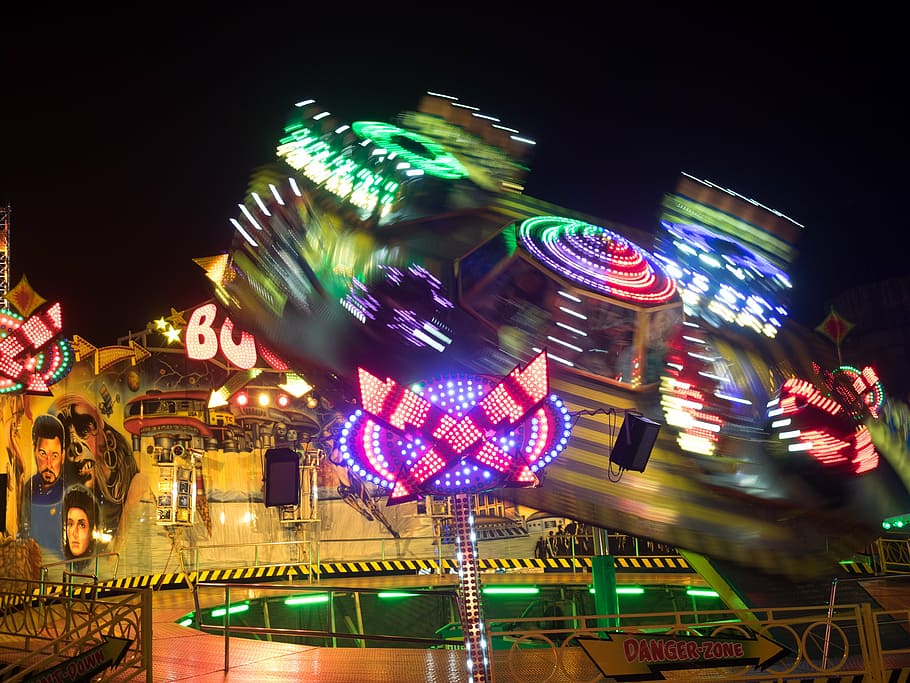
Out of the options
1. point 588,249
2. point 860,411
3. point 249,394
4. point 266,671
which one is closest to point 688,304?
point 588,249

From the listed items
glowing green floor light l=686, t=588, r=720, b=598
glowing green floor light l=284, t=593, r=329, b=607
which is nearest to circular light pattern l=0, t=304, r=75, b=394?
glowing green floor light l=284, t=593, r=329, b=607

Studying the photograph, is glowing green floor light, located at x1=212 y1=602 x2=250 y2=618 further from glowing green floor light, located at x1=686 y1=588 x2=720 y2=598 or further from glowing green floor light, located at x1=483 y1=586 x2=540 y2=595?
glowing green floor light, located at x1=686 y1=588 x2=720 y2=598

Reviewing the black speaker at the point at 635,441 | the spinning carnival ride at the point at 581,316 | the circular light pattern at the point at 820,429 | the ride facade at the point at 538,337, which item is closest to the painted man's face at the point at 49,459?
the ride facade at the point at 538,337

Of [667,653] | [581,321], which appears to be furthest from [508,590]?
[667,653]

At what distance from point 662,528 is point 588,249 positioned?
506 centimetres

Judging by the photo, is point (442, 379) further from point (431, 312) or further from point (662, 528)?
point (662, 528)

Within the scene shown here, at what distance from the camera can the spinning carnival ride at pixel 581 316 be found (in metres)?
12.8

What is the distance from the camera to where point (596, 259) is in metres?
14.5

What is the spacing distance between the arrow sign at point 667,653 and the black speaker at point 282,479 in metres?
5.70

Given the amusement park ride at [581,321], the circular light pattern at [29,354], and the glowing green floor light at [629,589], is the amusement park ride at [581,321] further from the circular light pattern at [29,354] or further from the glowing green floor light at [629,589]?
the glowing green floor light at [629,589]

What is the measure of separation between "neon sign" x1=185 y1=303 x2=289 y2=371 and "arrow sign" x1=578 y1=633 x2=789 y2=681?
37.4 ft

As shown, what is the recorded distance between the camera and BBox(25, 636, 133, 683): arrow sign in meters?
7.24

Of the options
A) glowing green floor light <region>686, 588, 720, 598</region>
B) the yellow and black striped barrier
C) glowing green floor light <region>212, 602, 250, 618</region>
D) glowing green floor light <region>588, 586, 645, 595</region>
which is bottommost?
glowing green floor light <region>686, 588, 720, 598</region>

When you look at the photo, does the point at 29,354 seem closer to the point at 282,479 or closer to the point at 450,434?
the point at 282,479
